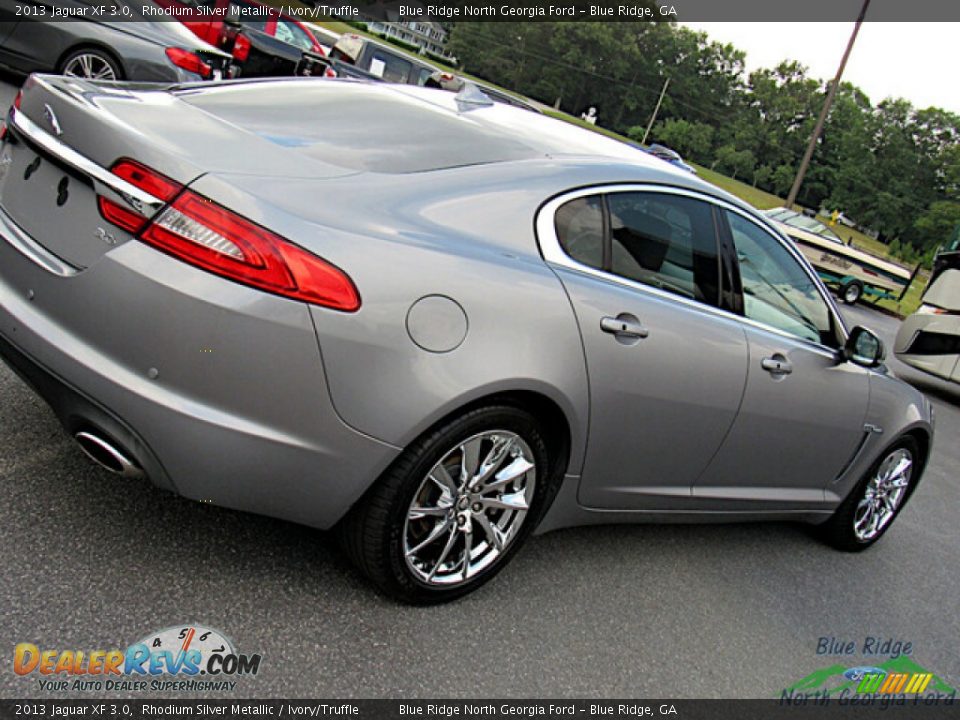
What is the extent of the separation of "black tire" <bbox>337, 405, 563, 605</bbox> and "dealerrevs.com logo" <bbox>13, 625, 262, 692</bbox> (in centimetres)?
44

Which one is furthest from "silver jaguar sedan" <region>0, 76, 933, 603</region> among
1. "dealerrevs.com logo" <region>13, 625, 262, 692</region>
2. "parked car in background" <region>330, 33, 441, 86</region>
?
"parked car in background" <region>330, 33, 441, 86</region>

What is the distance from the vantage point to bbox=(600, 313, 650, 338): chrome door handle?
283 centimetres

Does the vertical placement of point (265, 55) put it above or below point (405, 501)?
above

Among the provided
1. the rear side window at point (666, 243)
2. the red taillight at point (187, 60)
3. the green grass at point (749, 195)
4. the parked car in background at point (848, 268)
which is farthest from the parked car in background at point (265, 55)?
the green grass at point (749, 195)

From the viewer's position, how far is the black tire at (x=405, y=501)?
250 centimetres

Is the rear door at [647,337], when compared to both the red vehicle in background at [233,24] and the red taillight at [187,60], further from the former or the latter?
the red vehicle in background at [233,24]

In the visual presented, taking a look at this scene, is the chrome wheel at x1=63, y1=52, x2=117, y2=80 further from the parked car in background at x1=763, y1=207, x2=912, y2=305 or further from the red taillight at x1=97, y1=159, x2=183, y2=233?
the parked car in background at x1=763, y1=207, x2=912, y2=305

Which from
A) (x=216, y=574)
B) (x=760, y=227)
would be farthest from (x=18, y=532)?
(x=760, y=227)

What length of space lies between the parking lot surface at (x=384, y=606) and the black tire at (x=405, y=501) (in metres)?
0.10

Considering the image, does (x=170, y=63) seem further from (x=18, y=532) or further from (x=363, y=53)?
(x=363, y=53)

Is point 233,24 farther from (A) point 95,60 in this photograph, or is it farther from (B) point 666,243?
(B) point 666,243

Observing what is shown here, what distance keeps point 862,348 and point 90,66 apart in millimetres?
8224

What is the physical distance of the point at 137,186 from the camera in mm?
2301

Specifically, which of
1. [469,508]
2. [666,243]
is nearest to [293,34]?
[666,243]
